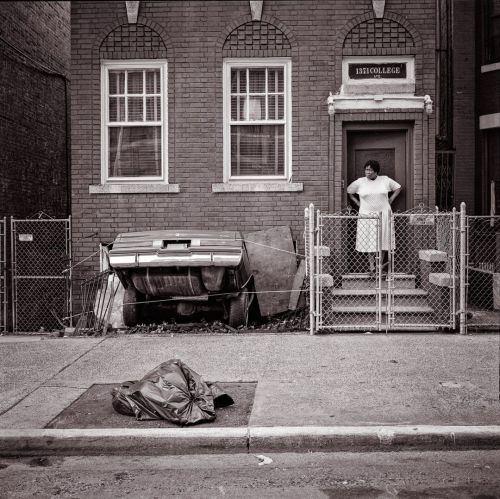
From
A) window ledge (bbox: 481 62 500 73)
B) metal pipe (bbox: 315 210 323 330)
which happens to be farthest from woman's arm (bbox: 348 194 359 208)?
window ledge (bbox: 481 62 500 73)

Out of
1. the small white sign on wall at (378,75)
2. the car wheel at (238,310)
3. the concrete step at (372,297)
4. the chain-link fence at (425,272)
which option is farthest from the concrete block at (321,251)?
the small white sign on wall at (378,75)

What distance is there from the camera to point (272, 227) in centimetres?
1158

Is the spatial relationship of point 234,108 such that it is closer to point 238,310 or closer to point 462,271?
point 238,310

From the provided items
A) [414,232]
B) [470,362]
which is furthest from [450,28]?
[470,362]

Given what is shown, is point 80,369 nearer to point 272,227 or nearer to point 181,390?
point 181,390

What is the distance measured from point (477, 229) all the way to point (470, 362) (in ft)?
19.5

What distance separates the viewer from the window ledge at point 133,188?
11617mm

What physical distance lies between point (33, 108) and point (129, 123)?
4.21 metres

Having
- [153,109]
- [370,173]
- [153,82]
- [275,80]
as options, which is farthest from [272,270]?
[153,82]

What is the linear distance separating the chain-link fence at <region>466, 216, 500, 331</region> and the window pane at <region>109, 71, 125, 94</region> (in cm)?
613

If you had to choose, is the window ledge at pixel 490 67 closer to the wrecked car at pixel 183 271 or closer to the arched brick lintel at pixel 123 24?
the arched brick lintel at pixel 123 24

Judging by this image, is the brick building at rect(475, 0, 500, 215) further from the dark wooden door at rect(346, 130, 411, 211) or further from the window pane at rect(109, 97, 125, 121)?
the window pane at rect(109, 97, 125, 121)

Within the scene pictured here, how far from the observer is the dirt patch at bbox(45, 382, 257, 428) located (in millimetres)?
6016

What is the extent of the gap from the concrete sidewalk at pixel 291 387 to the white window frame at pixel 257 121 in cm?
300
